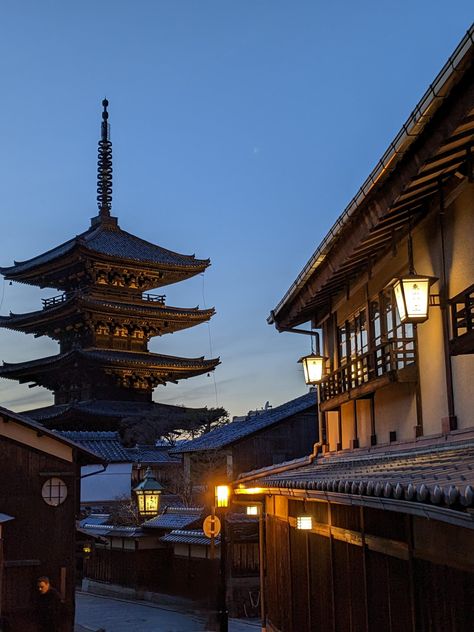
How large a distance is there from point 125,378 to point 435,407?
43.2 meters

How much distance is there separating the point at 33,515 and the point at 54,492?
80 cm

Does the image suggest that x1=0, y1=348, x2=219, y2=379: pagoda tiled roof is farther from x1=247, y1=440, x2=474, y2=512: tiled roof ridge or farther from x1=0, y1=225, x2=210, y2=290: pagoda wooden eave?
x1=247, y1=440, x2=474, y2=512: tiled roof ridge

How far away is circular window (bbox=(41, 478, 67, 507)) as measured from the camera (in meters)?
22.6

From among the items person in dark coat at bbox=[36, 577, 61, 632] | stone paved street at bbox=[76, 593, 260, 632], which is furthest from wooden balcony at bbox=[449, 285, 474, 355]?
stone paved street at bbox=[76, 593, 260, 632]

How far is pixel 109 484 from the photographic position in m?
44.3

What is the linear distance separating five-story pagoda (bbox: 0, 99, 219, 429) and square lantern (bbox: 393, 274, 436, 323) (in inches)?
1593

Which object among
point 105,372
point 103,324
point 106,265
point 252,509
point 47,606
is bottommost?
point 47,606

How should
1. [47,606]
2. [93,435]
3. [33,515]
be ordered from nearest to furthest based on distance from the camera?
[47,606] → [33,515] → [93,435]

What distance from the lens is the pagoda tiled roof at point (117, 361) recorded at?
50.1m

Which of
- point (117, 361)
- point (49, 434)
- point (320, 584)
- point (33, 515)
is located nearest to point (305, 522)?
point (320, 584)

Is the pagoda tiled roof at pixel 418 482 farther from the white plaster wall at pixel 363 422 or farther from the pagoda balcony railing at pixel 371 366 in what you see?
the white plaster wall at pixel 363 422

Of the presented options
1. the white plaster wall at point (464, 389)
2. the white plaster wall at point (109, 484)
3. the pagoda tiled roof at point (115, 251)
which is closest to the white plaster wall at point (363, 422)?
the white plaster wall at point (464, 389)

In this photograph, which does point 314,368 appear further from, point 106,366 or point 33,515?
point 106,366

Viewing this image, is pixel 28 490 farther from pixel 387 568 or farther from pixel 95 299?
pixel 95 299
